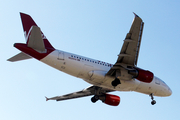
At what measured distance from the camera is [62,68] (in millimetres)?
23922

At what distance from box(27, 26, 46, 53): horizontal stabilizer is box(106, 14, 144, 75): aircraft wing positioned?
260 inches

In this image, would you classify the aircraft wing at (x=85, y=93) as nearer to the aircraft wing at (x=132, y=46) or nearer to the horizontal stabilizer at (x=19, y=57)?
the aircraft wing at (x=132, y=46)

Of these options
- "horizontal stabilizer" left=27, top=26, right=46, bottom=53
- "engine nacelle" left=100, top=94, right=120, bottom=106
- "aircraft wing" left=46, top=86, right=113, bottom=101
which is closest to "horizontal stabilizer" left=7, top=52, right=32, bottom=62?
"horizontal stabilizer" left=27, top=26, right=46, bottom=53

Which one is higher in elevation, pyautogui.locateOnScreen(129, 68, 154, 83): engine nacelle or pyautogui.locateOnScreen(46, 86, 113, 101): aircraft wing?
pyautogui.locateOnScreen(129, 68, 154, 83): engine nacelle

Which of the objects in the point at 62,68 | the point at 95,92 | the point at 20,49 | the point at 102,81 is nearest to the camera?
the point at 20,49

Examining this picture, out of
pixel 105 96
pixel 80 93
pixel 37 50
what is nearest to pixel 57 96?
pixel 80 93

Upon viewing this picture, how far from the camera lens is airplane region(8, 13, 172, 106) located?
2222 cm

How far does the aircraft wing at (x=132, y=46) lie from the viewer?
21.4 metres

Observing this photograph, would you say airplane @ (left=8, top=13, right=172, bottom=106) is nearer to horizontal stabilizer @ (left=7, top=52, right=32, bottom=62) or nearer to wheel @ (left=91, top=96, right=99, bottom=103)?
horizontal stabilizer @ (left=7, top=52, right=32, bottom=62)

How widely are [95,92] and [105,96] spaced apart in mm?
1250

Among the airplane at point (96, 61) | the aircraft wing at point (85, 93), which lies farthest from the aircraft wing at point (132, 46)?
the aircraft wing at point (85, 93)

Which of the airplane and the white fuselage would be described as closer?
the airplane

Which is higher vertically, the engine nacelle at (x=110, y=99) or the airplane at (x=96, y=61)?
the airplane at (x=96, y=61)

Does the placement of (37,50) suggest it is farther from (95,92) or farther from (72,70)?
(95,92)
